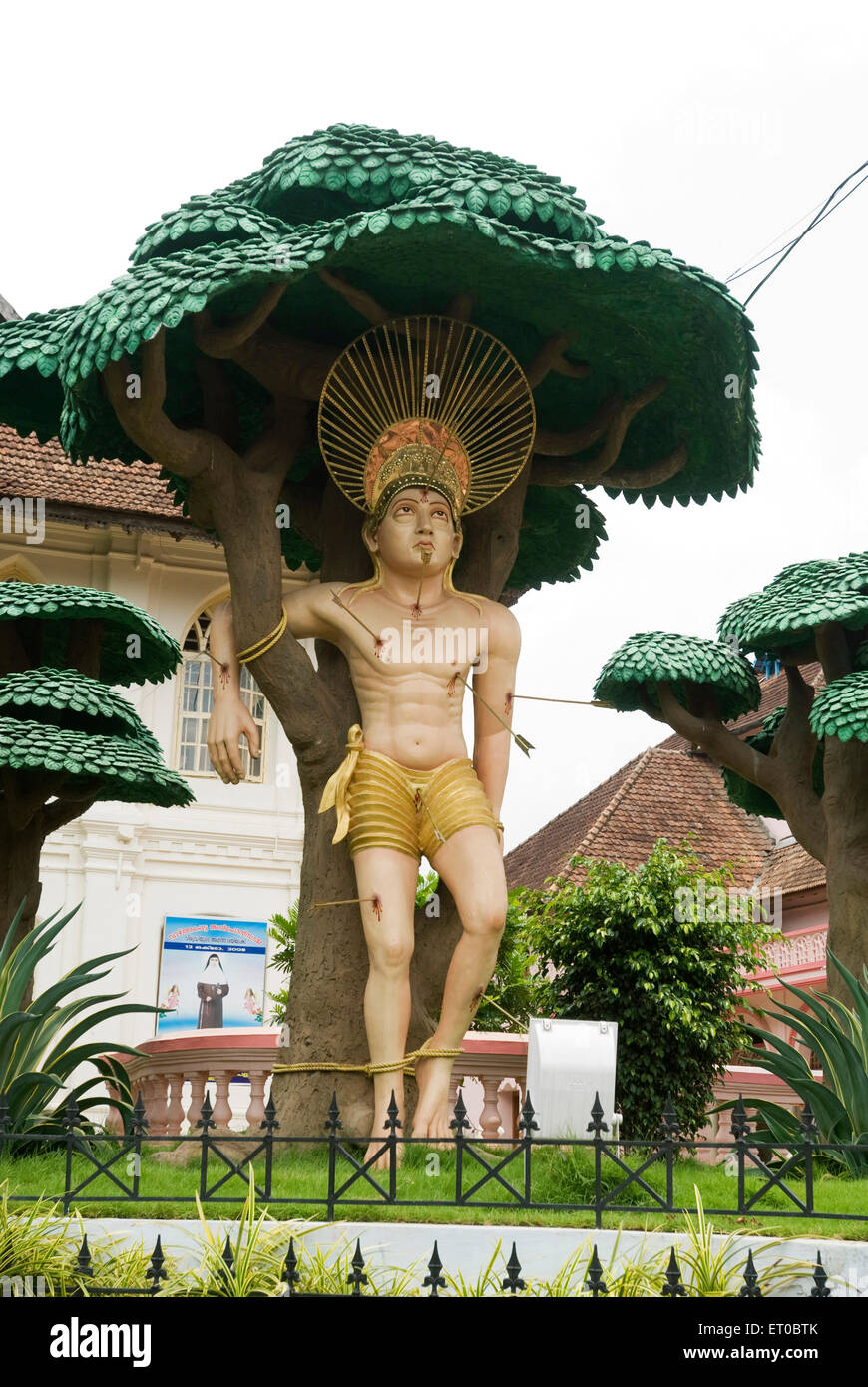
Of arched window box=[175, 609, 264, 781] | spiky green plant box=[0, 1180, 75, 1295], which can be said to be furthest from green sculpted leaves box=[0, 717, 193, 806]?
arched window box=[175, 609, 264, 781]

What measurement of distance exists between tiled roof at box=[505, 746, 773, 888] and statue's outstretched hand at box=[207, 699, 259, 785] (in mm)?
13530

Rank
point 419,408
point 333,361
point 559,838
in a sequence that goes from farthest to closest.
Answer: point 559,838, point 333,361, point 419,408

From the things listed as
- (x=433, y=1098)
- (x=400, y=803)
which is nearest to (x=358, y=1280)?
(x=433, y=1098)

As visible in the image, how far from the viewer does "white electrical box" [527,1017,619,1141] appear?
657 centimetres

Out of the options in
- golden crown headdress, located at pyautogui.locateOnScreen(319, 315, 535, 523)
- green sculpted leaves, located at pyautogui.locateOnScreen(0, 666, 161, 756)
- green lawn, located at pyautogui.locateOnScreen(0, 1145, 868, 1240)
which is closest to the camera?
green lawn, located at pyautogui.locateOnScreen(0, 1145, 868, 1240)

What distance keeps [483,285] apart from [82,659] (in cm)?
399

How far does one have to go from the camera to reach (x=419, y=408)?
24.8 ft

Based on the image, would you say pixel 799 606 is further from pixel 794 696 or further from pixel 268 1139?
pixel 268 1139

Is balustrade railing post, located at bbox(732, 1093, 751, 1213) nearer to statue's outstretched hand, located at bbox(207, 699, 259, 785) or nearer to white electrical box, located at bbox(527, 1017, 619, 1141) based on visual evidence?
white electrical box, located at bbox(527, 1017, 619, 1141)

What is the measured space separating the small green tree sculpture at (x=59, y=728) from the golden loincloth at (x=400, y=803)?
1.97 metres

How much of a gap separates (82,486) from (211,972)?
5.76 meters
